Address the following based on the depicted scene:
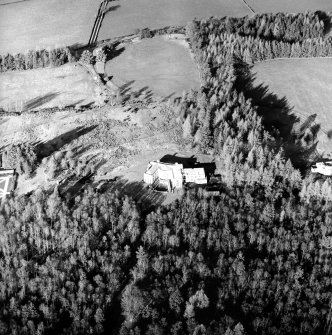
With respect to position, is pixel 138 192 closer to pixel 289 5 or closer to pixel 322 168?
pixel 322 168

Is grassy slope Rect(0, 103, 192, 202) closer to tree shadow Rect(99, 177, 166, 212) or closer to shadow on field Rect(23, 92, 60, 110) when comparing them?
tree shadow Rect(99, 177, 166, 212)

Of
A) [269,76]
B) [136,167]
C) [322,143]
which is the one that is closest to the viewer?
[136,167]

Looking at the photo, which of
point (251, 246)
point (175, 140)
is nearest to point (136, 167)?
point (175, 140)

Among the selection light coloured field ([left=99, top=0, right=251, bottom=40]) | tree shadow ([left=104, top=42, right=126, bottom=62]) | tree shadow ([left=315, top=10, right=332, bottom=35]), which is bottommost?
tree shadow ([left=315, top=10, right=332, bottom=35])

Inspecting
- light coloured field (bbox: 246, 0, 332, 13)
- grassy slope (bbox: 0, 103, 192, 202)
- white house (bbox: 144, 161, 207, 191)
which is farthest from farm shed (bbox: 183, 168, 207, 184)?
light coloured field (bbox: 246, 0, 332, 13)

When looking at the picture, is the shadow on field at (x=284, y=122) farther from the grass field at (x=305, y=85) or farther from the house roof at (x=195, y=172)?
the house roof at (x=195, y=172)

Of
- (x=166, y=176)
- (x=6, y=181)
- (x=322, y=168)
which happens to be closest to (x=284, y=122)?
(x=322, y=168)

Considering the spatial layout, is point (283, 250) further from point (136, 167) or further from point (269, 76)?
point (269, 76)
